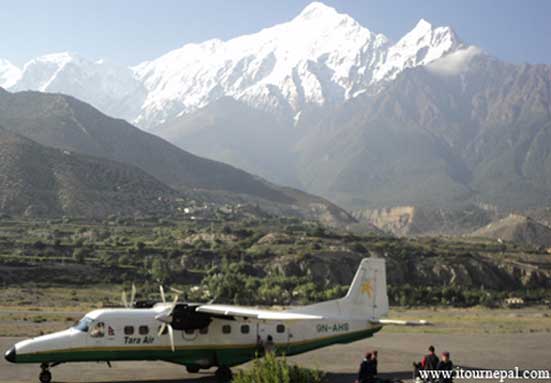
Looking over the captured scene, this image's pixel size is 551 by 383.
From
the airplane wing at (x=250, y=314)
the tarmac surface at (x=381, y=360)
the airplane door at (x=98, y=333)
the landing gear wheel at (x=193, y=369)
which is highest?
the airplane wing at (x=250, y=314)

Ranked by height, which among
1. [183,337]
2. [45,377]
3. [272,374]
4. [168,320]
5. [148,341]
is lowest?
[45,377]

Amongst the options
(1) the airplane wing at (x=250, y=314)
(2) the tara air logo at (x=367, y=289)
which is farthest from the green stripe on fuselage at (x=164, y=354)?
(2) the tara air logo at (x=367, y=289)

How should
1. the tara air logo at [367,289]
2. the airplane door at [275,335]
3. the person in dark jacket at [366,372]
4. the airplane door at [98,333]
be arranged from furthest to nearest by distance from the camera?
1. the tara air logo at [367,289]
2. the airplane door at [275,335]
3. the airplane door at [98,333]
4. the person in dark jacket at [366,372]

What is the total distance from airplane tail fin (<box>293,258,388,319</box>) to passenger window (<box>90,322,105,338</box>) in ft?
26.9

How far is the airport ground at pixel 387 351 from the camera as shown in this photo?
31.0 metres

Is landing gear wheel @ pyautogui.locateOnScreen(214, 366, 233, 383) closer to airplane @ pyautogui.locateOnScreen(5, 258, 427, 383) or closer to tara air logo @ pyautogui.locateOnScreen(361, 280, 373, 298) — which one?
airplane @ pyautogui.locateOnScreen(5, 258, 427, 383)

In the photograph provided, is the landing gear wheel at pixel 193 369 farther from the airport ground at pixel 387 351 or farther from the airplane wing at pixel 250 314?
the airplane wing at pixel 250 314

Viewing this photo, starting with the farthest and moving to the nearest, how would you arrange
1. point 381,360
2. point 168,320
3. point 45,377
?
point 381,360, point 168,320, point 45,377

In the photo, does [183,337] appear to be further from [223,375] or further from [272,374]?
[272,374]

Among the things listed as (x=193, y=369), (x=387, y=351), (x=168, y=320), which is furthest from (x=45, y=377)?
(x=387, y=351)

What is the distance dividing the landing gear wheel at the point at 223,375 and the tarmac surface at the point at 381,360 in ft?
3.09

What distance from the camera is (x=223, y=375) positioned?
97.6ft

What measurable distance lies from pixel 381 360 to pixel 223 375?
937 cm

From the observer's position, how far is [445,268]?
114062 millimetres
